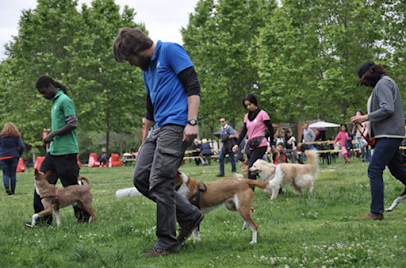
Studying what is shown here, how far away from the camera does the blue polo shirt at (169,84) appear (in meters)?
4.10

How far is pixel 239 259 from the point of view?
3922 millimetres

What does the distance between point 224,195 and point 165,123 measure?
1288 millimetres

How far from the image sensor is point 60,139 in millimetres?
6277

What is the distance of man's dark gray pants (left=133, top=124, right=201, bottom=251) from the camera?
3992 mm

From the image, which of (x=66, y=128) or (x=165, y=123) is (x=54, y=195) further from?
(x=165, y=123)

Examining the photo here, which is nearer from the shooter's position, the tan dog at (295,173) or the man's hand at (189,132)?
the man's hand at (189,132)

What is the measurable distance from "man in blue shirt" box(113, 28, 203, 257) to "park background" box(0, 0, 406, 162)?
21379mm

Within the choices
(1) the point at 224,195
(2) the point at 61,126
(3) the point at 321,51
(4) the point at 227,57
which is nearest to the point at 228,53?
(4) the point at 227,57

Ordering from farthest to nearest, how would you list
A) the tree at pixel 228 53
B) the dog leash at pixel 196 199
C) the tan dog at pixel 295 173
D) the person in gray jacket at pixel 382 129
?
1. the tree at pixel 228 53
2. the tan dog at pixel 295 173
3. the person in gray jacket at pixel 382 129
4. the dog leash at pixel 196 199

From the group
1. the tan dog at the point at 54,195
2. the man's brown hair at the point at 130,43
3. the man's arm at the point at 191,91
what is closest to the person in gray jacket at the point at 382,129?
the man's arm at the point at 191,91

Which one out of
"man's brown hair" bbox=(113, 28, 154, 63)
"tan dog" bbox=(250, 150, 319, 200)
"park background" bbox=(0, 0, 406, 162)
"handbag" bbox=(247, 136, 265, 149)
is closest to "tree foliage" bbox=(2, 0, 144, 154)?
"park background" bbox=(0, 0, 406, 162)

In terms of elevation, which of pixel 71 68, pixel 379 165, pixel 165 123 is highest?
pixel 71 68

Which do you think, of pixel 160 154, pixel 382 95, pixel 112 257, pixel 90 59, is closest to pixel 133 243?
pixel 112 257

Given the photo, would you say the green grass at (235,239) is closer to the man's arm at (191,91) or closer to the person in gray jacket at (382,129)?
the person in gray jacket at (382,129)
